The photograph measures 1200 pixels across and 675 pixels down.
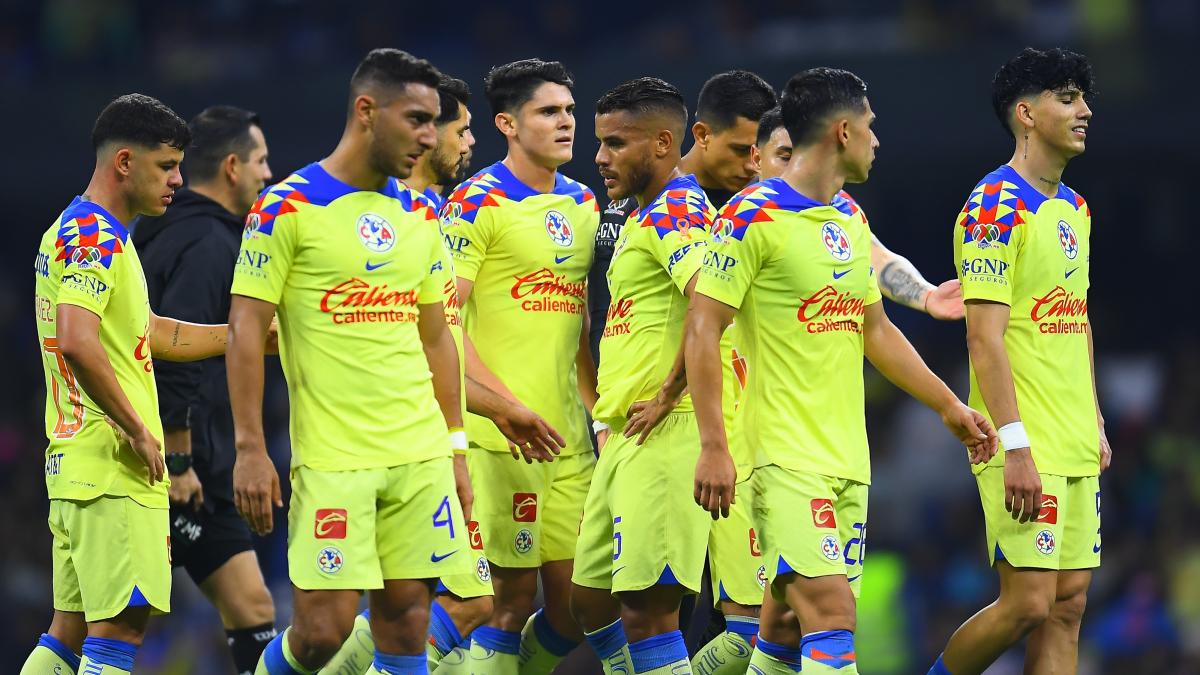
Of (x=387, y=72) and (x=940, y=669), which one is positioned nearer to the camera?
(x=387, y=72)

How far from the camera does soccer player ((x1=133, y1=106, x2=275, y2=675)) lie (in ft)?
25.1

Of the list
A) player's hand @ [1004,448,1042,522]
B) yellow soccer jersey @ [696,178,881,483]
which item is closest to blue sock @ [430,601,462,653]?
yellow soccer jersey @ [696,178,881,483]

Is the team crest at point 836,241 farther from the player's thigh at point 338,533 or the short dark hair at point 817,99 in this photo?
the player's thigh at point 338,533

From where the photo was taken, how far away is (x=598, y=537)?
677cm

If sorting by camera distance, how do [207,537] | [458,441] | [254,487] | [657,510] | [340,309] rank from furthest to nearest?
[207,537], [657,510], [458,441], [340,309], [254,487]

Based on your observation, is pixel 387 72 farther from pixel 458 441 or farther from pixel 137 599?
pixel 137 599

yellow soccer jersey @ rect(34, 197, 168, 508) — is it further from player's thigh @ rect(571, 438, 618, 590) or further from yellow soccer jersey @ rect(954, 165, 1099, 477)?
yellow soccer jersey @ rect(954, 165, 1099, 477)

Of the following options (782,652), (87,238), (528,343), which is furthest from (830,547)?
(87,238)

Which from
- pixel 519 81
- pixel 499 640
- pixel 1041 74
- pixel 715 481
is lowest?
pixel 499 640

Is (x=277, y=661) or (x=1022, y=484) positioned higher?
(x=1022, y=484)

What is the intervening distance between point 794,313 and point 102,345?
2.43 meters

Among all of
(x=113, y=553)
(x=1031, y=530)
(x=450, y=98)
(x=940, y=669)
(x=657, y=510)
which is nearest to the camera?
(x=113, y=553)

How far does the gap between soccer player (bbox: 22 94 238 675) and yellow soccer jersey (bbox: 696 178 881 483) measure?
208 centimetres

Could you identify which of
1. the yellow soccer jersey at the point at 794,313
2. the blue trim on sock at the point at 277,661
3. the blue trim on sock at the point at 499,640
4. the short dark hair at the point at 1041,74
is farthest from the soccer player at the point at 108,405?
the short dark hair at the point at 1041,74
